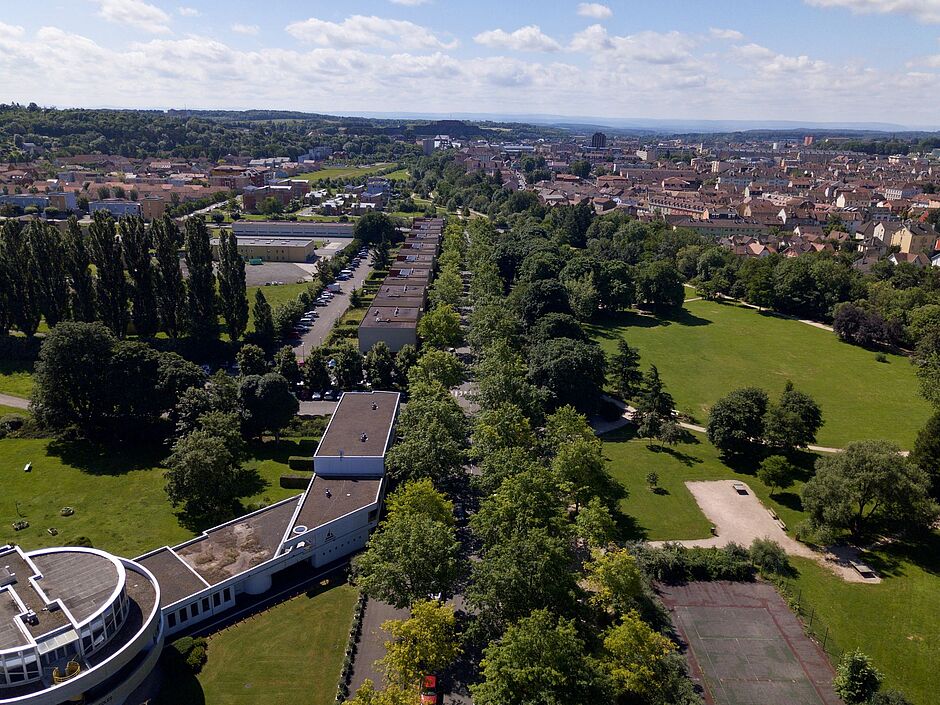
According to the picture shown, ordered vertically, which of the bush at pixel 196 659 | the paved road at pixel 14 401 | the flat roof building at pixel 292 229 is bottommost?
the bush at pixel 196 659

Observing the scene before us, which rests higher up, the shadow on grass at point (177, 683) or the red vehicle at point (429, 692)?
the red vehicle at point (429, 692)

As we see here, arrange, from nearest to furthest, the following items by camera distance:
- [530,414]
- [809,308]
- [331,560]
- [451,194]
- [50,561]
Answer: [50,561]
[331,560]
[530,414]
[809,308]
[451,194]

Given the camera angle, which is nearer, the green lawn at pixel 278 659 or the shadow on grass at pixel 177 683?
the shadow on grass at pixel 177 683

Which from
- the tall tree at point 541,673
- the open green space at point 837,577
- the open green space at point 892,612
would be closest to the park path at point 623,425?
the open green space at point 837,577

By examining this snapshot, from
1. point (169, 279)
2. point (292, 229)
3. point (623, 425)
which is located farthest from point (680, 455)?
point (292, 229)

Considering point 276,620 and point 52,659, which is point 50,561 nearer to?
point 52,659

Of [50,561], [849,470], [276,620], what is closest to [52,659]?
[50,561]

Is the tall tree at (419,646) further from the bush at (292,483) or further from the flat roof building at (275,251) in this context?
the flat roof building at (275,251)
